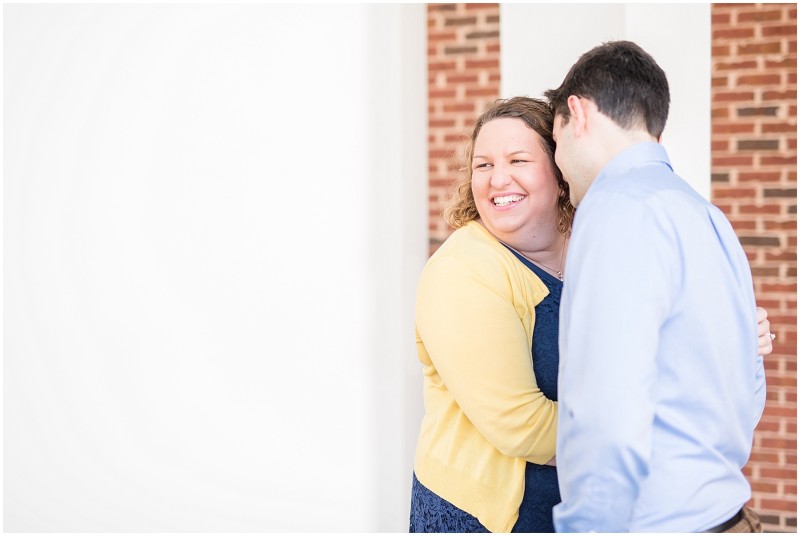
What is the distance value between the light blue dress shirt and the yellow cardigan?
258 mm

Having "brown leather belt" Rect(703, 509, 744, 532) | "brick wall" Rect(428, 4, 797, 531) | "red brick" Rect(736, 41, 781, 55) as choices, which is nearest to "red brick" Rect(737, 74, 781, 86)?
"brick wall" Rect(428, 4, 797, 531)

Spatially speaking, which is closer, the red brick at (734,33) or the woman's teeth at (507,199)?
the woman's teeth at (507,199)

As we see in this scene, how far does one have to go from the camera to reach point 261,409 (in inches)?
114

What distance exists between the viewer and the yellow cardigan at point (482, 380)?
61.9 inches

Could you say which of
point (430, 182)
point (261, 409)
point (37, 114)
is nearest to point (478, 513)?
point (261, 409)

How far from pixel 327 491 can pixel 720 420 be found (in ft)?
5.92

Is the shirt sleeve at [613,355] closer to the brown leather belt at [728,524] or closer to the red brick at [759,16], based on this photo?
the brown leather belt at [728,524]

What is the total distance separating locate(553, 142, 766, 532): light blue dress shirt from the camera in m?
1.21

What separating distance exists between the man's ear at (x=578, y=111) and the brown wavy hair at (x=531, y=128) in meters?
0.36

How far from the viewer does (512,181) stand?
1.79 meters

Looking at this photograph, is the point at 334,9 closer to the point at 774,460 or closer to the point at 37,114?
the point at 37,114

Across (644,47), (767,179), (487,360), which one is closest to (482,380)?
(487,360)

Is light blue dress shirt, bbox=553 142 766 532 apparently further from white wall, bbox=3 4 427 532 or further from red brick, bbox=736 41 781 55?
red brick, bbox=736 41 781 55

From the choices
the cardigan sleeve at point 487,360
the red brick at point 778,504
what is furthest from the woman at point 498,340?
the red brick at point 778,504
